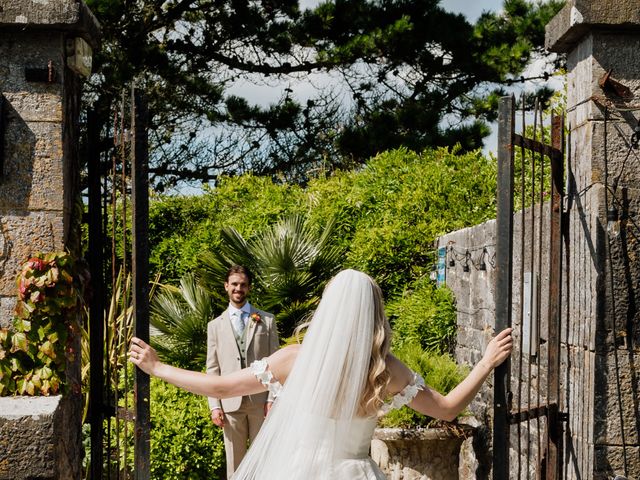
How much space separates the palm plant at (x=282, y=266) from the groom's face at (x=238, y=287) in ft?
6.48

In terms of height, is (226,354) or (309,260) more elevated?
(309,260)

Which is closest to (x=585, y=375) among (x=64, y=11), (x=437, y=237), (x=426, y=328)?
(x=64, y=11)

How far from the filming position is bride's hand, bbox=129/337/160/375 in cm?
381

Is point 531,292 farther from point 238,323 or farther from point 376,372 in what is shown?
point 238,323

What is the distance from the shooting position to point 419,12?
14.4m

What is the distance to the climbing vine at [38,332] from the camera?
4.16 meters

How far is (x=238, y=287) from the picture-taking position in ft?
22.9

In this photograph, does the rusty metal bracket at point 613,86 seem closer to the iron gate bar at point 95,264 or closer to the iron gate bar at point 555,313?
the iron gate bar at point 555,313

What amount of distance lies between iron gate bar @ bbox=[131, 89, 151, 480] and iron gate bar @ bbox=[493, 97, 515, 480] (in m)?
1.55

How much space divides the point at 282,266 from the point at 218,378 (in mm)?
5333

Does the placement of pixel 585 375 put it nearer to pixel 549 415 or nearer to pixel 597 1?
pixel 549 415

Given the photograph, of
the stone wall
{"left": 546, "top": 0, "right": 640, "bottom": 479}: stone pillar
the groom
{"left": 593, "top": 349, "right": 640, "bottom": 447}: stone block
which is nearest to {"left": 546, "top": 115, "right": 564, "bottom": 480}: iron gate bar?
{"left": 546, "top": 0, "right": 640, "bottom": 479}: stone pillar

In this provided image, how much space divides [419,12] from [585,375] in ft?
35.6

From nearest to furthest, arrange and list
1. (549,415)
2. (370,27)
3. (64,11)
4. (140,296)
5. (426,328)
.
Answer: (140,296)
(64,11)
(549,415)
(426,328)
(370,27)
